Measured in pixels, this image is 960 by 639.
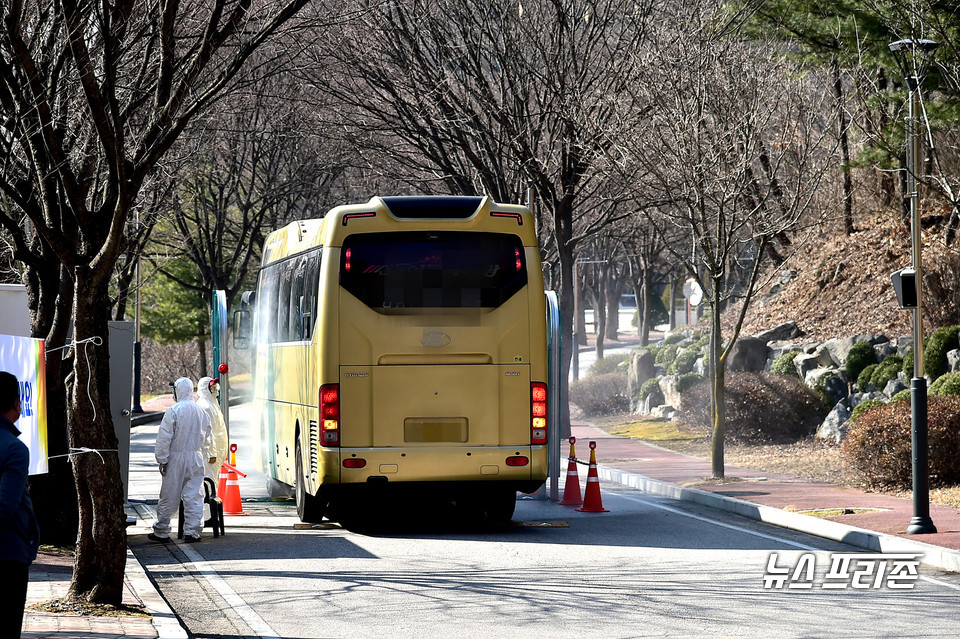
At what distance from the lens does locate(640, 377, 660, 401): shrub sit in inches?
1241

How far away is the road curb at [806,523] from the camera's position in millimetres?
10930

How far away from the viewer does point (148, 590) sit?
9.51m

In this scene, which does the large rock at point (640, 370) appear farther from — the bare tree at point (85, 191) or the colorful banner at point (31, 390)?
the colorful banner at point (31, 390)

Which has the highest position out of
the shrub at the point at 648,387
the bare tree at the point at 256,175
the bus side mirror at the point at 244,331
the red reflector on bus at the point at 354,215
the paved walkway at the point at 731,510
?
the bare tree at the point at 256,175

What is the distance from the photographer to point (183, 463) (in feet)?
42.2

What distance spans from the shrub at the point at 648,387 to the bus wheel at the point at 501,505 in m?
17.6

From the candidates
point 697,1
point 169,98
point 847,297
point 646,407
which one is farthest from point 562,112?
A: point 169,98

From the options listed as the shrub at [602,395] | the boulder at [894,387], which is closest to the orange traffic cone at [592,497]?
the boulder at [894,387]

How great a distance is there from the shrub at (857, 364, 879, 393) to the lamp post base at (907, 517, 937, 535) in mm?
10563

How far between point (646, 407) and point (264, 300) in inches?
621

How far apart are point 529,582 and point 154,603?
312 centimetres

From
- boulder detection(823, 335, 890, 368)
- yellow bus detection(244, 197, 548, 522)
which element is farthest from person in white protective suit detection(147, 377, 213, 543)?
boulder detection(823, 335, 890, 368)

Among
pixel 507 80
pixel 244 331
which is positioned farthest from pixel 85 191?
pixel 507 80

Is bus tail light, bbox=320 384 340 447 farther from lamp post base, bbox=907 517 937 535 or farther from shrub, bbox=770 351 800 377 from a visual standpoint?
shrub, bbox=770 351 800 377
